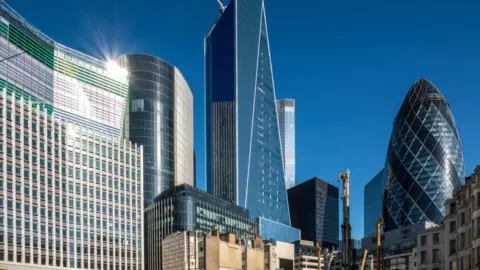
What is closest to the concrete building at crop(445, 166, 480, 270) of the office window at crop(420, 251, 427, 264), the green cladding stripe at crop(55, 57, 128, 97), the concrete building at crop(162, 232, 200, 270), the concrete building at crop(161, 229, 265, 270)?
the office window at crop(420, 251, 427, 264)

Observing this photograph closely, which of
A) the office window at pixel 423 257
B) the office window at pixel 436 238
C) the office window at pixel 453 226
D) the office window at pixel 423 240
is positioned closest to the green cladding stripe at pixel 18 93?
the office window at pixel 423 240

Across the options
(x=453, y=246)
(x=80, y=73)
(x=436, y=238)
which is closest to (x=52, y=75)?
(x=80, y=73)

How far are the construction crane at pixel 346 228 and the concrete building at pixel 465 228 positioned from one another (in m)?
32.9

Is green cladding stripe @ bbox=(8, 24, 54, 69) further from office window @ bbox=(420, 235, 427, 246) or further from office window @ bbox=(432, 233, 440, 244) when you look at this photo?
office window @ bbox=(432, 233, 440, 244)

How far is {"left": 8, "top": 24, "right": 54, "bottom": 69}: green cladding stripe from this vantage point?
150 meters

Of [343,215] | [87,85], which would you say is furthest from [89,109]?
[343,215]

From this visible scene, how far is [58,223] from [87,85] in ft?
192

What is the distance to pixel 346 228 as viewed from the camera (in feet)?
117

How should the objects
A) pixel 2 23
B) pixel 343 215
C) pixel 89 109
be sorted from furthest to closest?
1. pixel 89 109
2. pixel 2 23
3. pixel 343 215

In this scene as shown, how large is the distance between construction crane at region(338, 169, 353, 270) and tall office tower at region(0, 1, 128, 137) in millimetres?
111465

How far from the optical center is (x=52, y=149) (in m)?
146

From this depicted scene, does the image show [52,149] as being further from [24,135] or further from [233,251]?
[233,251]

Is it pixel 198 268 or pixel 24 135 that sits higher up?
pixel 24 135

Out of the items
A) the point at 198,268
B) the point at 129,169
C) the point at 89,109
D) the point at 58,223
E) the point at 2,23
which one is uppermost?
the point at 2,23
